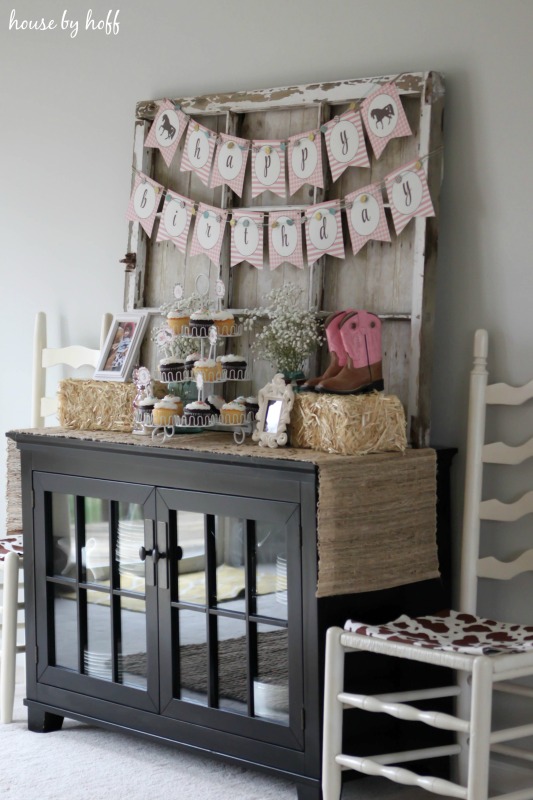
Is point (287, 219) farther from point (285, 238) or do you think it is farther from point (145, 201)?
point (145, 201)

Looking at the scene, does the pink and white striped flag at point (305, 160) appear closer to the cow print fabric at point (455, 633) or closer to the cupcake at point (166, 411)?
the cupcake at point (166, 411)

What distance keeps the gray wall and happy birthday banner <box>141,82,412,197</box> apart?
Answer: 0.12 meters

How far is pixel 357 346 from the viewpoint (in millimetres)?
2322

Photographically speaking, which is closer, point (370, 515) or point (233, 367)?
point (370, 515)

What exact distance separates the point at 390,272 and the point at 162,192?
751mm

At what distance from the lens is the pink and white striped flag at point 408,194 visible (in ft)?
7.85

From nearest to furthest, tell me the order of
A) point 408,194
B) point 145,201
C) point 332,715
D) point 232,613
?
point 332,715 < point 232,613 < point 408,194 < point 145,201

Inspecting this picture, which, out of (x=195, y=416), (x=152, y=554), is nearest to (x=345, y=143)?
(x=195, y=416)

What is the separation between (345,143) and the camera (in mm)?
2527

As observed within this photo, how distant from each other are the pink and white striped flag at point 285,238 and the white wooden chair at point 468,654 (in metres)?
0.55

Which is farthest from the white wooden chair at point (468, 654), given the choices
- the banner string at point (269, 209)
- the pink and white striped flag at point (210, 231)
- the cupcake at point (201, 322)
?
the pink and white striped flag at point (210, 231)

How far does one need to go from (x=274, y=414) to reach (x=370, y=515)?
33 centimetres

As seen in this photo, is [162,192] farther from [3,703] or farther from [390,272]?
[3,703]

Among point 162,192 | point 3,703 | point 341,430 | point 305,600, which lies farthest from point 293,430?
point 3,703
